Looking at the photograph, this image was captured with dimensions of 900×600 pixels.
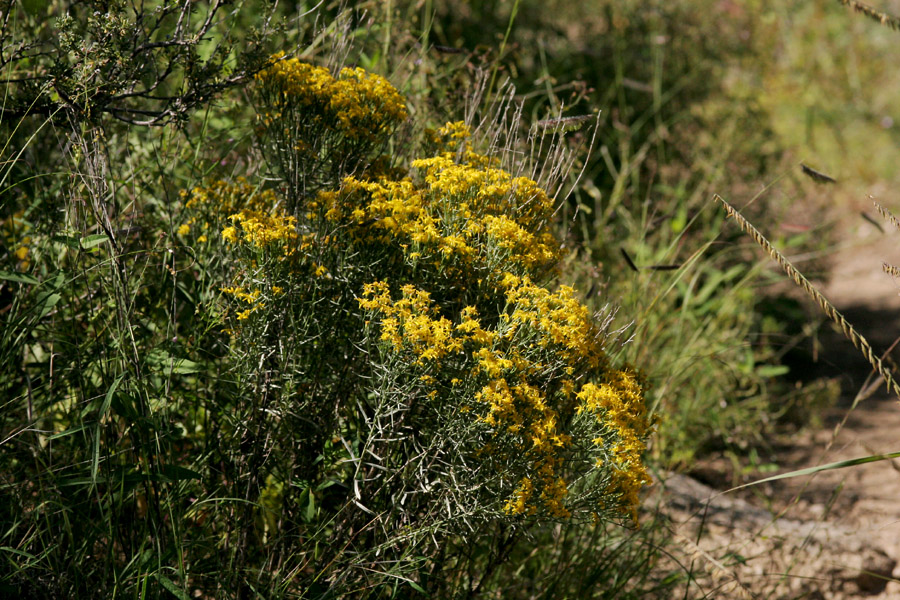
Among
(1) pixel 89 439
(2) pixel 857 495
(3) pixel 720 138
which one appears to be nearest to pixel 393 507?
(1) pixel 89 439

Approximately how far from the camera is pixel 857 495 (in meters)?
4.00

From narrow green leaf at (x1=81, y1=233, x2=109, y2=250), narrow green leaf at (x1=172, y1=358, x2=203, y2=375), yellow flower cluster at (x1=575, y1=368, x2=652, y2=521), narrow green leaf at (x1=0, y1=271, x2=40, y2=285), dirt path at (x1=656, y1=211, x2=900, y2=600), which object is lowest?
dirt path at (x1=656, y1=211, x2=900, y2=600)

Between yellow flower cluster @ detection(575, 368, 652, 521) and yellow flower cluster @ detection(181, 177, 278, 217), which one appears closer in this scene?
yellow flower cluster @ detection(575, 368, 652, 521)

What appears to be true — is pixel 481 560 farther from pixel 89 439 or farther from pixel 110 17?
pixel 110 17

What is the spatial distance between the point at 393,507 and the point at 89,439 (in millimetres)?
817

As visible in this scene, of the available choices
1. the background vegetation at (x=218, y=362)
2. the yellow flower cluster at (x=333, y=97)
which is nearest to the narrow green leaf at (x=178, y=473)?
the background vegetation at (x=218, y=362)

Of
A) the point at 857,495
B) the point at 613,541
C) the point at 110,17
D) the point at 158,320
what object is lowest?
the point at 857,495

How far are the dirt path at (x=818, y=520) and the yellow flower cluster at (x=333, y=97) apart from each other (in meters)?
1.45

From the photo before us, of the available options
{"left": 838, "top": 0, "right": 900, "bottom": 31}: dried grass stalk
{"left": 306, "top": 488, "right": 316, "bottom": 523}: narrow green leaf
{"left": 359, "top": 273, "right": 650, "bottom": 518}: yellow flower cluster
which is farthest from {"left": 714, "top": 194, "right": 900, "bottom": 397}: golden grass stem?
{"left": 306, "top": 488, "right": 316, "bottom": 523}: narrow green leaf

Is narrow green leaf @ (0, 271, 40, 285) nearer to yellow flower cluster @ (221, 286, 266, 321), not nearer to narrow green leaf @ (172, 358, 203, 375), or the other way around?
narrow green leaf @ (172, 358, 203, 375)

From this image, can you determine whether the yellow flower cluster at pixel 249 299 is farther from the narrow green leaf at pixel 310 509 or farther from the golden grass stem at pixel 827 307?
the golden grass stem at pixel 827 307

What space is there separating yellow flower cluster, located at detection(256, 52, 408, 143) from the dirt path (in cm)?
145

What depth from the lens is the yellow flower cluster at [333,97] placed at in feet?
6.67

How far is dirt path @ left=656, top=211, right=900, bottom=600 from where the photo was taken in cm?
299
